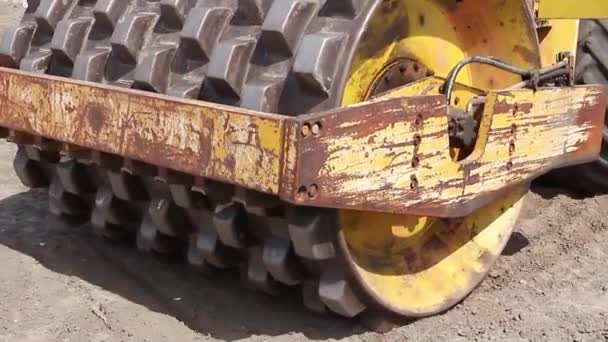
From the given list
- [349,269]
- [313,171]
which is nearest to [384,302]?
[349,269]

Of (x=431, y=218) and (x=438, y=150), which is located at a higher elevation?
(x=438, y=150)

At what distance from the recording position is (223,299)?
3.05 m

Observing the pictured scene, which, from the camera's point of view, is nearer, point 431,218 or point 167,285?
point 431,218

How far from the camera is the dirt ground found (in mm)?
2830

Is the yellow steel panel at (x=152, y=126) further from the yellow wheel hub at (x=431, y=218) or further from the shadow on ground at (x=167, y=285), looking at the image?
the shadow on ground at (x=167, y=285)

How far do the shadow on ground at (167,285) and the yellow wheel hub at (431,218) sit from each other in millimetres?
225

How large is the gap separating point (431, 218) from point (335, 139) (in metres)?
0.88

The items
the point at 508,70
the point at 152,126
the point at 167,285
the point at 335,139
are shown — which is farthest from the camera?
the point at 167,285

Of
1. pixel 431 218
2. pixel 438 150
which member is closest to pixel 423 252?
pixel 431 218

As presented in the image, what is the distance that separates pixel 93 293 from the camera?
3098 mm

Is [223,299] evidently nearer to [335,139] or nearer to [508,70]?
[335,139]

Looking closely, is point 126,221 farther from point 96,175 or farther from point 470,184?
point 470,184

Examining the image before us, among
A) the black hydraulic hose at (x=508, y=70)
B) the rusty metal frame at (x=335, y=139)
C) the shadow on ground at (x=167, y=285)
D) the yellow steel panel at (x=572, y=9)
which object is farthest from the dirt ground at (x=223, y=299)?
the yellow steel panel at (x=572, y=9)

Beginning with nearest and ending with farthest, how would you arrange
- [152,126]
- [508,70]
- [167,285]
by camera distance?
[152,126] → [508,70] → [167,285]
